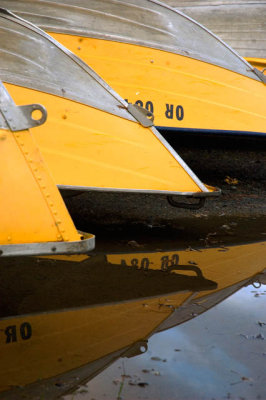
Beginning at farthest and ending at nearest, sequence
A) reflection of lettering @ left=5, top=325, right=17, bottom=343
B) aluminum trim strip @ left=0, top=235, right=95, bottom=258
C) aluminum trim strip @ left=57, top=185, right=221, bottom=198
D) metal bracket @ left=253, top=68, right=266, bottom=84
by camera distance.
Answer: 1. metal bracket @ left=253, top=68, right=266, bottom=84
2. aluminum trim strip @ left=57, top=185, right=221, bottom=198
3. aluminum trim strip @ left=0, top=235, right=95, bottom=258
4. reflection of lettering @ left=5, top=325, right=17, bottom=343

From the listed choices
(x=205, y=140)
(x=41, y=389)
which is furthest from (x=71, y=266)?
(x=205, y=140)

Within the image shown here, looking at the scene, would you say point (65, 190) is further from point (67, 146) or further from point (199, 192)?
point (199, 192)

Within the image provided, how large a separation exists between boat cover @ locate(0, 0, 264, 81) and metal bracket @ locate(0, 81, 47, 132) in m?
2.78

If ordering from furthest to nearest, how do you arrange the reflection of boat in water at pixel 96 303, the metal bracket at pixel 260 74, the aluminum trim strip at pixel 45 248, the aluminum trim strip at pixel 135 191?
1. the metal bracket at pixel 260 74
2. the aluminum trim strip at pixel 135 191
3. the aluminum trim strip at pixel 45 248
4. the reflection of boat in water at pixel 96 303

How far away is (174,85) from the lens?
6.20m

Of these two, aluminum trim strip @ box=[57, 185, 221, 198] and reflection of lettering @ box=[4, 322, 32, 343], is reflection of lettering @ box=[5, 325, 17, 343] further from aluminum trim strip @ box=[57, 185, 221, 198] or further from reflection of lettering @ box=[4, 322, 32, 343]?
aluminum trim strip @ box=[57, 185, 221, 198]

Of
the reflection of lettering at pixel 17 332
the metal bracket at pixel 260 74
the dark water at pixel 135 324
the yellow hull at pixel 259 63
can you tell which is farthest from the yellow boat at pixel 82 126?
the yellow hull at pixel 259 63

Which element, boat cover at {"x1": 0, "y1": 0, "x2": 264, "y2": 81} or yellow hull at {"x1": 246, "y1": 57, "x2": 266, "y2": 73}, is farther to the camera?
yellow hull at {"x1": 246, "y1": 57, "x2": 266, "y2": 73}

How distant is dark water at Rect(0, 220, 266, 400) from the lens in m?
2.68

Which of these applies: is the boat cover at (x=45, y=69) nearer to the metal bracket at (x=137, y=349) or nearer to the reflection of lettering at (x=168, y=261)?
the reflection of lettering at (x=168, y=261)

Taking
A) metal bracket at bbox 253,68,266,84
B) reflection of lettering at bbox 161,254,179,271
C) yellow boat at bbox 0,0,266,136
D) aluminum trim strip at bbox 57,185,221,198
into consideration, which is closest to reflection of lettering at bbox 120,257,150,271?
reflection of lettering at bbox 161,254,179,271

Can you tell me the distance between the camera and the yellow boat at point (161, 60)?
19.9 feet

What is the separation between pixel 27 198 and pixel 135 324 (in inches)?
34.0

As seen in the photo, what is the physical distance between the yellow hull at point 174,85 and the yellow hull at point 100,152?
1149 mm
